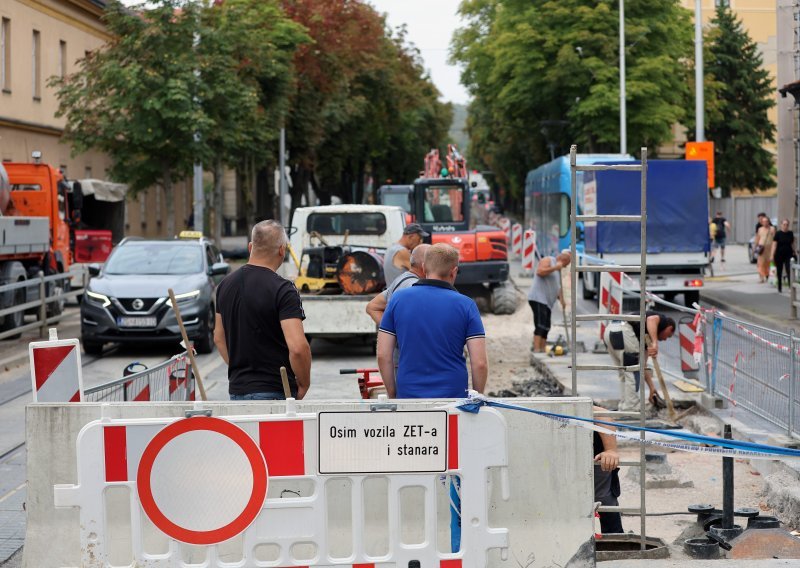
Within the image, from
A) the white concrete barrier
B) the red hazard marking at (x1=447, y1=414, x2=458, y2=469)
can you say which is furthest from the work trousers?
the red hazard marking at (x1=447, y1=414, x2=458, y2=469)

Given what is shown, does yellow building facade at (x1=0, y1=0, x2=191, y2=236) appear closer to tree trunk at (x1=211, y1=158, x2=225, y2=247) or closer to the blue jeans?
tree trunk at (x1=211, y1=158, x2=225, y2=247)

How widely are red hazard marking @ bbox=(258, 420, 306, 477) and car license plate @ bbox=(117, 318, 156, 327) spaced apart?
1266cm

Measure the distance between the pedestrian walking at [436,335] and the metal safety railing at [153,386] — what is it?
179 centimetres

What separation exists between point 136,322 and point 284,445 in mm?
12761

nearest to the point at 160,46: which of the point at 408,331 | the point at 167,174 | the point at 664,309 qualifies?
the point at 167,174

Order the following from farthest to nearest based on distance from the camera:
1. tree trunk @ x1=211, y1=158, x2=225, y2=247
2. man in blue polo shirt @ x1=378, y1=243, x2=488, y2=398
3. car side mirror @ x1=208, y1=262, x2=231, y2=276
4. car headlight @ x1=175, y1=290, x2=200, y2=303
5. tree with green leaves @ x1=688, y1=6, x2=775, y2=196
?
tree with green leaves @ x1=688, y1=6, x2=775, y2=196 → tree trunk @ x1=211, y1=158, x2=225, y2=247 → car side mirror @ x1=208, y1=262, x2=231, y2=276 → car headlight @ x1=175, y1=290, x2=200, y2=303 → man in blue polo shirt @ x1=378, y1=243, x2=488, y2=398

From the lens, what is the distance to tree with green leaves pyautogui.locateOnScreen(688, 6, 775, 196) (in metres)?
66.7

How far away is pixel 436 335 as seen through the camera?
254 inches

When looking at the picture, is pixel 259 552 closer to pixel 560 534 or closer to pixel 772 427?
pixel 560 534

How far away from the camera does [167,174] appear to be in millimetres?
35781

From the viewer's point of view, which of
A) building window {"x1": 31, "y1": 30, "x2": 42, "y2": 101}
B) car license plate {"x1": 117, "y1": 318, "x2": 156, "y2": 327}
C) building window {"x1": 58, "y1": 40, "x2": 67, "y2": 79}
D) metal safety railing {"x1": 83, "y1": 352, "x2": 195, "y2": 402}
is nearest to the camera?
metal safety railing {"x1": 83, "y1": 352, "x2": 195, "y2": 402}

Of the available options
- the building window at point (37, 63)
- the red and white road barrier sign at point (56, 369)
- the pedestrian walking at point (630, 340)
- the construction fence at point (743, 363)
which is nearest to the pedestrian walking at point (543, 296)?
the construction fence at point (743, 363)

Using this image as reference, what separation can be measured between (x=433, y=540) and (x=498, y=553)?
298 mm

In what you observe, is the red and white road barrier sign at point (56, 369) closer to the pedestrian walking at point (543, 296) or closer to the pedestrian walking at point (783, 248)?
the pedestrian walking at point (543, 296)
